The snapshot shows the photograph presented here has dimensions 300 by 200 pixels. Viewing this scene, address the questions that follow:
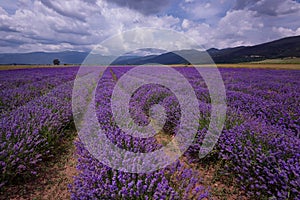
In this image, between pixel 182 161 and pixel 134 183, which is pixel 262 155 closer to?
pixel 182 161

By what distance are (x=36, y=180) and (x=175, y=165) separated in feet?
6.72

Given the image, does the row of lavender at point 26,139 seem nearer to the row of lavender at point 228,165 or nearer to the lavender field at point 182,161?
the lavender field at point 182,161

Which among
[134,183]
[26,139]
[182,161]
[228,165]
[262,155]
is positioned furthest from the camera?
[182,161]

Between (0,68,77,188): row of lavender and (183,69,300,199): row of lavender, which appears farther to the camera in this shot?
(0,68,77,188): row of lavender

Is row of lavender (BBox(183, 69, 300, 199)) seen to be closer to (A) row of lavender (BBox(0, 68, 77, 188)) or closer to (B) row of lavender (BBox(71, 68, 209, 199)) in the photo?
(B) row of lavender (BBox(71, 68, 209, 199))

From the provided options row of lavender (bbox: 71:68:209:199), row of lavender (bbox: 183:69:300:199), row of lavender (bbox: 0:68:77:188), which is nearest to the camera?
row of lavender (bbox: 71:68:209:199)

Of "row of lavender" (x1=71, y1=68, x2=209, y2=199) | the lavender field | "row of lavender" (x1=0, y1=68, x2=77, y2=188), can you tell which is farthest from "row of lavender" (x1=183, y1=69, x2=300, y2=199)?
"row of lavender" (x1=0, y1=68, x2=77, y2=188)

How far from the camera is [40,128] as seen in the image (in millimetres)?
2838

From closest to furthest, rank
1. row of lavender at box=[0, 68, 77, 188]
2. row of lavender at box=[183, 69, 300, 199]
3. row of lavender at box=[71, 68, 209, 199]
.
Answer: row of lavender at box=[71, 68, 209, 199]
row of lavender at box=[183, 69, 300, 199]
row of lavender at box=[0, 68, 77, 188]

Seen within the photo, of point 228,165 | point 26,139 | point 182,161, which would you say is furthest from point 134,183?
point 26,139

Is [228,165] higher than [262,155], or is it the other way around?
[262,155]

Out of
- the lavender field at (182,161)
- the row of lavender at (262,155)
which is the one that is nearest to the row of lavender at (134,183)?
the lavender field at (182,161)

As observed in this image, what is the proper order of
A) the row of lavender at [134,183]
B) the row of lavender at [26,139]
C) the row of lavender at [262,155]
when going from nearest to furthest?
the row of lavender at [134,183]
the row of lavender at [262,155]
the row of lavender at [26,139]

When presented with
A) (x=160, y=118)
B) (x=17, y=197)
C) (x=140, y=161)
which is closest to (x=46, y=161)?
(x=17, y=197)
